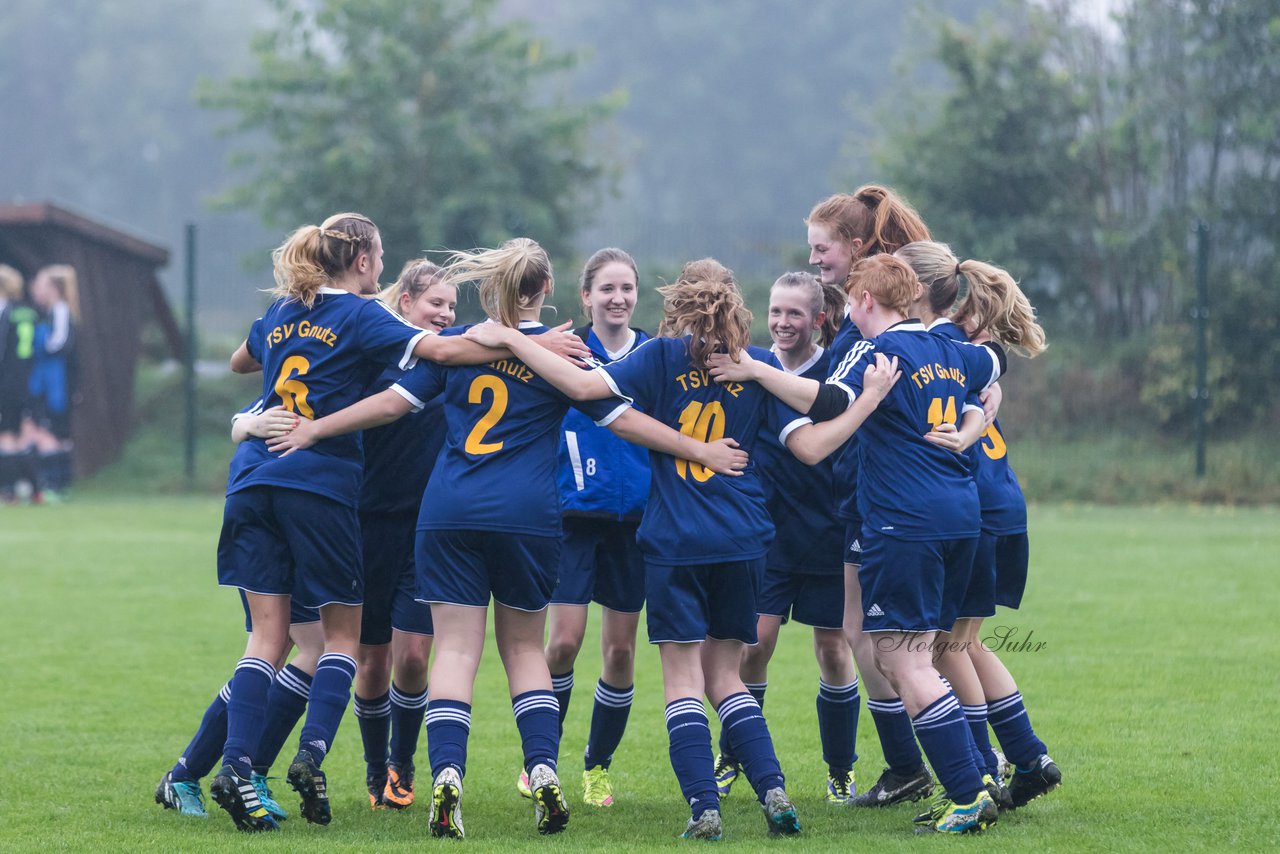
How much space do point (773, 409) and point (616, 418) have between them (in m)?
0.53

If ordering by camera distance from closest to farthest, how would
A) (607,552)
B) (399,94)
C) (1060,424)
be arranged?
(607,552), (1060,424), (399,94)

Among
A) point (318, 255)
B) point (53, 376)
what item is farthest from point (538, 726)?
point (53, 376)

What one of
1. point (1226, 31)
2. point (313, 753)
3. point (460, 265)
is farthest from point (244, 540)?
point (1226, 31)

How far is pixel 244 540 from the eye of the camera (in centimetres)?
488

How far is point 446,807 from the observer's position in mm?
4410

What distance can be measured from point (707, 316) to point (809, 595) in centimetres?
121

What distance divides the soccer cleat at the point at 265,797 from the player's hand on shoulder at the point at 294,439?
1.03 m

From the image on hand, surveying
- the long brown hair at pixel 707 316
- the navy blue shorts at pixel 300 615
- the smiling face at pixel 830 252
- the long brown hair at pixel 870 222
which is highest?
the long brown hair at pixel 870 222

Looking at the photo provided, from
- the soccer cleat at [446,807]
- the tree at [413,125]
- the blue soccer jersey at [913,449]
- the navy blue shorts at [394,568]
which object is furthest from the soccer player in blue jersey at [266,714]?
the tree at [413,125]

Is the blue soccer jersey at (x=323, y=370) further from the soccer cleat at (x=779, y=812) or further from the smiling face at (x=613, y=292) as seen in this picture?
the soccer cleat at (x=779, y=812)

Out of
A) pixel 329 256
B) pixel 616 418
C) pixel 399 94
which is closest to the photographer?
pixel 616 418

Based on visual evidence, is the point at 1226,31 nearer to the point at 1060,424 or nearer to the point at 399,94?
the point at 1060,424

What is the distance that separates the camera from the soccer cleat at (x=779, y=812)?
176 inches

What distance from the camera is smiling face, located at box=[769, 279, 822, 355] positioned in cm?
516
